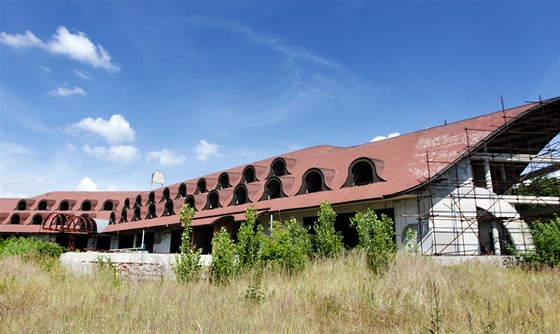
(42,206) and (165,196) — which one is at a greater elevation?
(42,206)

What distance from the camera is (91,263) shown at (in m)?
13.8

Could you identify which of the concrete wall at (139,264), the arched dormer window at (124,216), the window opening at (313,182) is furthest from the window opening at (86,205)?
the concrete wall at (139,264)

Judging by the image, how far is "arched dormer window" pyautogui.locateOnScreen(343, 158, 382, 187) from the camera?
19047 mm

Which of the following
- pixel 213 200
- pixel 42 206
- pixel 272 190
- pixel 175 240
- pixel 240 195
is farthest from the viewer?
pixel 42 206

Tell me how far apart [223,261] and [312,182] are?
488 inches

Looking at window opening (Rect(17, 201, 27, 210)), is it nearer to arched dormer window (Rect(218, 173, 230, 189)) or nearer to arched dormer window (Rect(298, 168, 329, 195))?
arched dormer window (Rect(218, 173, 230, 189))

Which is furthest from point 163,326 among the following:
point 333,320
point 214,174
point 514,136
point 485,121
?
point 214,174

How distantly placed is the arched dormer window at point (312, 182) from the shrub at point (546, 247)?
9.95 m

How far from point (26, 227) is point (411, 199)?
38.7m

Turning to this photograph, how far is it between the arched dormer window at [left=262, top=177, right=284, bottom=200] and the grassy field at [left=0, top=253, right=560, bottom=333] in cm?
1357

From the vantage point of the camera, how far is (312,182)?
21.8 metres

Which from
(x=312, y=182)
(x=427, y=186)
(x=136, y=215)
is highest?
(x=312, y=182)

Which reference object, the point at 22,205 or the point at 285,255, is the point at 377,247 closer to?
the point at 285,255

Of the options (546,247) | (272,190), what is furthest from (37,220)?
(546,247)
